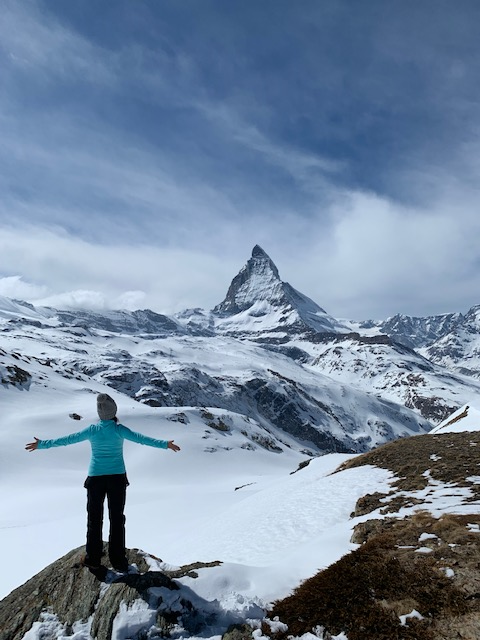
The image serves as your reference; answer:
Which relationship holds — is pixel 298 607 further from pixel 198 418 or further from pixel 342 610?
pixel 198 418

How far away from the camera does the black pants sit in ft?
27.4

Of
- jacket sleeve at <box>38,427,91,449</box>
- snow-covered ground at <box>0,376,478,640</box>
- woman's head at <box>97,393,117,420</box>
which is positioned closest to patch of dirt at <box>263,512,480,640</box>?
snow-covered ground at <box>0,376,478,640</box>

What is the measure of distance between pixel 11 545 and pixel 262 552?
52.6ft

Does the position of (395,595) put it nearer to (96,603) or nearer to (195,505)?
(96,603)

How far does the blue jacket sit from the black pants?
191mm

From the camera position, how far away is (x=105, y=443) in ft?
29.0

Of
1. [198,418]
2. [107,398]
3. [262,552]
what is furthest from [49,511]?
[198,418]

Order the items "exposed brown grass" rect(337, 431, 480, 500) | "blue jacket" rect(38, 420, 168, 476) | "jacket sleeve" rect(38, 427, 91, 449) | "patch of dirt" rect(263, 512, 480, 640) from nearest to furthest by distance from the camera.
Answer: "patch of dirt" rect(263, 512, 480, 640)
"blue jacket" rect(38, 420, 168, 476)
"jacket sleeve" rect(38, 427, 91, 449)
"exposed brown grass" rect(337, 431, 480, 500)

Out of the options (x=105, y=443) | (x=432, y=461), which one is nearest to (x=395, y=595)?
(x=105, y=443)

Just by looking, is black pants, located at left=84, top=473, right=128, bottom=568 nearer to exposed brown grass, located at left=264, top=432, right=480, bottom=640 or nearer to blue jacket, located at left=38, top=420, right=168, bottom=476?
blue jacket, located at left=38, top=420, right=168, bottom=476

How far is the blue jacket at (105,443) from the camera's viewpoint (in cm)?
880

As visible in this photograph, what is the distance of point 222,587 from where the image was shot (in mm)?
7766

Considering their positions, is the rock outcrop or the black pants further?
the black pants

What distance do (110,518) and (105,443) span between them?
1.60 meters
